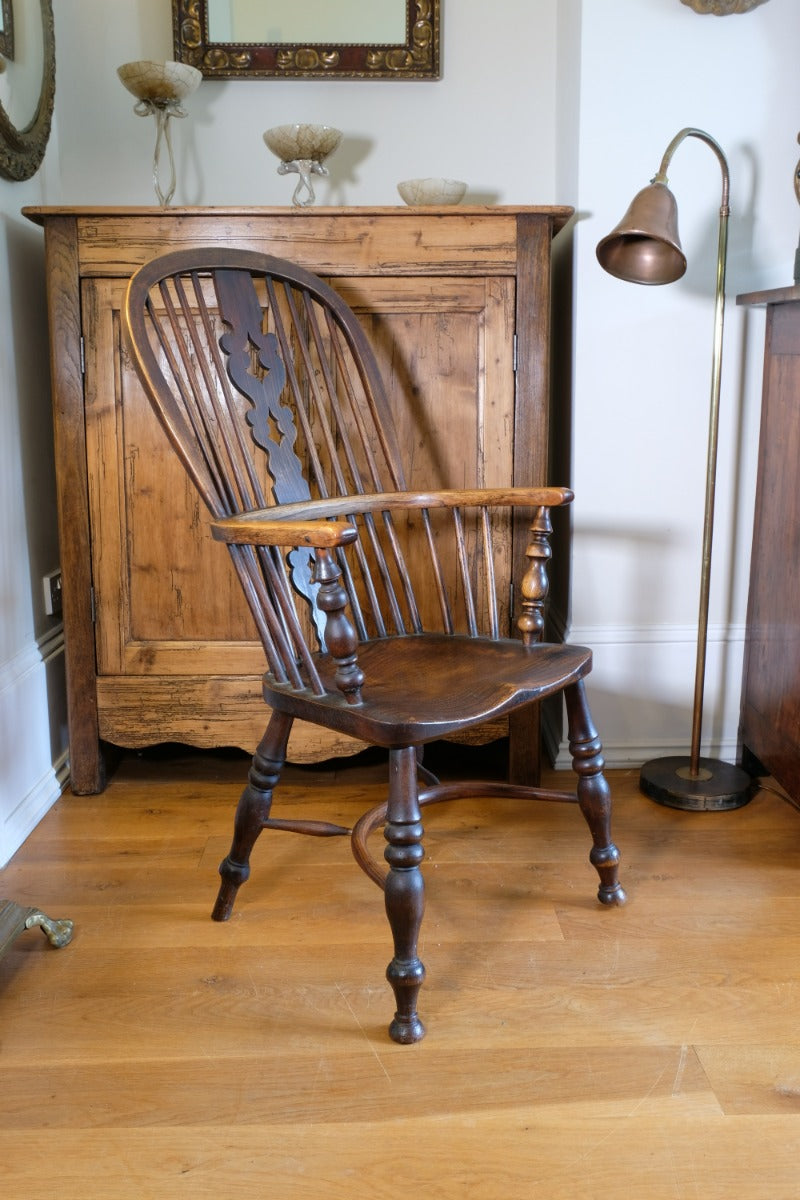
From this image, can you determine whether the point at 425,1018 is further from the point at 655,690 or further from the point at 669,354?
the point at 669,354

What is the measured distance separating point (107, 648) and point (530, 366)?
1115 millimetres

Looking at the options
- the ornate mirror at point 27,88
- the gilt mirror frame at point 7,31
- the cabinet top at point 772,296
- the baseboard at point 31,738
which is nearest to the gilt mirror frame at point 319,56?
the ornate mirror at point 27,88

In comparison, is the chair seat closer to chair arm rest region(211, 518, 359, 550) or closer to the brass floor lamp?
chair arm rest region(211, 518, 359, 550)

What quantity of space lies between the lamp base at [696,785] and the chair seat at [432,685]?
0.66m

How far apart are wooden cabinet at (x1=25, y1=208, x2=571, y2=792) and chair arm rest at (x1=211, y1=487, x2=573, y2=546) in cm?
40

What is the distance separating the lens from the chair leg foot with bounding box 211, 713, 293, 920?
5.68 feet

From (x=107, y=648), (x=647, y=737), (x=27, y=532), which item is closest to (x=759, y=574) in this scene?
(x=647, y=737)

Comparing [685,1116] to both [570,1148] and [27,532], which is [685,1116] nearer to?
[570,1148]

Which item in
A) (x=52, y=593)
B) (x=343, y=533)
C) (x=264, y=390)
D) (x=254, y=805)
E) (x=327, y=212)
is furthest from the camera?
(x=52, y=593)

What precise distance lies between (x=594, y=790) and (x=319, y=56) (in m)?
1.93

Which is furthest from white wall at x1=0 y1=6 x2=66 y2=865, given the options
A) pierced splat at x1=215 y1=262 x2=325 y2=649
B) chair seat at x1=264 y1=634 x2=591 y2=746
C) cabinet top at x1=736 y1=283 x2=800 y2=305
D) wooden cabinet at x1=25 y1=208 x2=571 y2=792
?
cabinet top at x1=736 y1=283 x2=800 y2=305

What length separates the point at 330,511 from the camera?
5.96 feet

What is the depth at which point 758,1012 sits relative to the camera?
5.07 ft

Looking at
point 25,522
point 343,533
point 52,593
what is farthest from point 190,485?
point 343,533
